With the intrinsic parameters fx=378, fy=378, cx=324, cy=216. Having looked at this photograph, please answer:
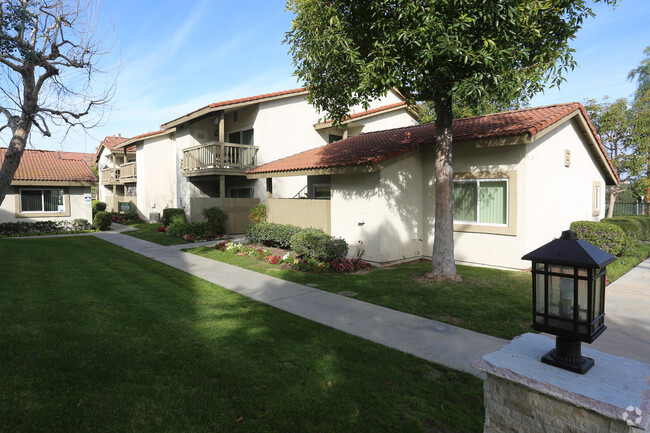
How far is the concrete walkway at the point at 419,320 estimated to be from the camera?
5.30m

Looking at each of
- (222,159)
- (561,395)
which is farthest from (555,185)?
(222,159)

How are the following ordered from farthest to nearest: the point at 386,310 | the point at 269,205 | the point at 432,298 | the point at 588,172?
1. the point at 269,205
2. the point at 588,172
3. the point at 432,298
4. the point at 386,310

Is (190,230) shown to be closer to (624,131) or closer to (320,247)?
(320,247)

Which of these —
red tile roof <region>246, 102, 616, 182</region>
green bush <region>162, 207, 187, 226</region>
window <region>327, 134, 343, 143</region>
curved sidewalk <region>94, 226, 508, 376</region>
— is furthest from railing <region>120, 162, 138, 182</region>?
curved sidewalk <region>94, 226, 508, 376</region>

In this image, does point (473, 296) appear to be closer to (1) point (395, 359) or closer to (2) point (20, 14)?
(1) point (395, 359)

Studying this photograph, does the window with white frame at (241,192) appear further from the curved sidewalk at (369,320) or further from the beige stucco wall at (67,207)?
the curved sidewalk at (369,320)

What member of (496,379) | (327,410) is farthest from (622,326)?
(327,410)

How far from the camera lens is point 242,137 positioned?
21.4 m

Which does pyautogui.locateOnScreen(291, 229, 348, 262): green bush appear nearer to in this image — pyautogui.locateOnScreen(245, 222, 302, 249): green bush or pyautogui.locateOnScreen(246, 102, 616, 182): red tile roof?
pyautogui.locateOnScreen(245, 222, 302, 249): green bush

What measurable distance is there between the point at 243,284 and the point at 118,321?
3.60m

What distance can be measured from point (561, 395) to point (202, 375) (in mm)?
3498

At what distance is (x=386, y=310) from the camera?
7160mm

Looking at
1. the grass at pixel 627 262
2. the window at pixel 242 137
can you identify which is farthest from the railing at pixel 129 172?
the grass at pixel 627 262

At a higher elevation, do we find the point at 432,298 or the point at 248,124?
the point at 248,124
